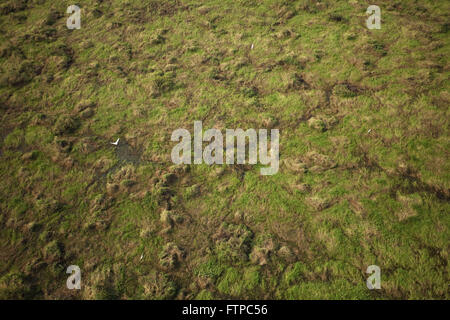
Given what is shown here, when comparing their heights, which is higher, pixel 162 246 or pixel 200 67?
pixel 200 67

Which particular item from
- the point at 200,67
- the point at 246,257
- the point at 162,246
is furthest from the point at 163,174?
the point at 200,67

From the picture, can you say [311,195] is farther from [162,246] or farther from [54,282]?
[54,282]

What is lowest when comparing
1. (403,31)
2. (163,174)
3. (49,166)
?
(163,174)

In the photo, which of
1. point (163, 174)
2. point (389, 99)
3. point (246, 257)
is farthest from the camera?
point (389, 99)

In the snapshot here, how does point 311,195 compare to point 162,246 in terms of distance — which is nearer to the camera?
point 162,246
